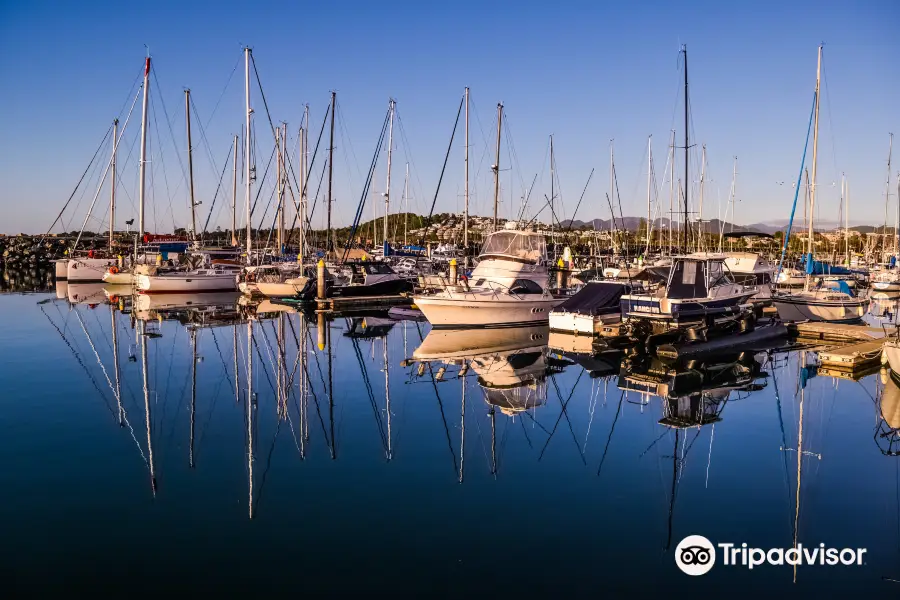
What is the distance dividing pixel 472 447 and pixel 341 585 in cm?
572

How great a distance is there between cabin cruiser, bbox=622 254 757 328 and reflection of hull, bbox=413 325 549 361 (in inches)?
149

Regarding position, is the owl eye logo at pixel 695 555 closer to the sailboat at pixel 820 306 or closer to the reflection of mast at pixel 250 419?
the reflection of mast at pixel 250 419

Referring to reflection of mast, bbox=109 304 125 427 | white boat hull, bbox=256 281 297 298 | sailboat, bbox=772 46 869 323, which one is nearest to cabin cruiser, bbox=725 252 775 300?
sailboat, bbox=772 46 869 323

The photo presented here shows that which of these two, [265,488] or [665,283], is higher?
[665,283]

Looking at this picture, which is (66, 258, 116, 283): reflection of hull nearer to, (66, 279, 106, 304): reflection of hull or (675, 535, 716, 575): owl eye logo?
(66, 279, 106, 304): reflection of hull

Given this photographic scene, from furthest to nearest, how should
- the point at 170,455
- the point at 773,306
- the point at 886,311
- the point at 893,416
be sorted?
the point at 886,311 < the point at 773,306 < the point at 893,416 < the point at 170,455

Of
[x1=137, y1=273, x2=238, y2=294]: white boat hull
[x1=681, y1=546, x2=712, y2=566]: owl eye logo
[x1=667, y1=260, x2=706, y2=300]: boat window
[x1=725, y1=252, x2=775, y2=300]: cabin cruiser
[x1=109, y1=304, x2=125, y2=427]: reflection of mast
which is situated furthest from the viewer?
[x1=137, y1=273, x2=238, y2=294]: white boat hull

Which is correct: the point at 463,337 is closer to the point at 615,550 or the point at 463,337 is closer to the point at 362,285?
the point at 362,285

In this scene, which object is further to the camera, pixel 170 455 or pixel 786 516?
pixel 170 455

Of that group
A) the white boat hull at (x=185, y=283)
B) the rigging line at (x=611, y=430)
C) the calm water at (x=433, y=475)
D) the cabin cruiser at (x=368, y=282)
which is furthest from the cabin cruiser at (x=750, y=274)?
the white boat hull at (x=185, y=283)

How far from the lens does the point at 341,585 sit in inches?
316

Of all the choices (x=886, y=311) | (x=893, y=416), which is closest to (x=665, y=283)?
(x=893, y=416)

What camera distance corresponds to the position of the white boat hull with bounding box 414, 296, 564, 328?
2947 centimetres

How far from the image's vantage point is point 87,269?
5838cm
